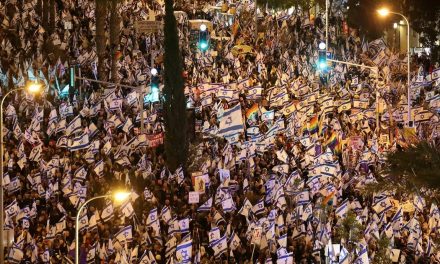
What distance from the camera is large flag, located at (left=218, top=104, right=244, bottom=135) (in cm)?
3544

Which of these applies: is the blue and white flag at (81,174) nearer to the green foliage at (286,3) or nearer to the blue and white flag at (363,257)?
the blue and white flag at (363,257)

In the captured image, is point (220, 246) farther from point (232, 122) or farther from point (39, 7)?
point (39, 7)

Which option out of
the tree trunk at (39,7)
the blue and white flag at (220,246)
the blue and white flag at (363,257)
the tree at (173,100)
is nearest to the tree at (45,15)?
the tree trunk at (39,7)

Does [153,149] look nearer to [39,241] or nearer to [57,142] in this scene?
[57,142]

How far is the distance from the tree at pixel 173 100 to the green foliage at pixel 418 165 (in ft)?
62.3

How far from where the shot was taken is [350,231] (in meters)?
30.7

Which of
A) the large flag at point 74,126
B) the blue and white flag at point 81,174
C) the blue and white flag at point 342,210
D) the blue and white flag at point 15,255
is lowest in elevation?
the blue and white flag at point 342,210

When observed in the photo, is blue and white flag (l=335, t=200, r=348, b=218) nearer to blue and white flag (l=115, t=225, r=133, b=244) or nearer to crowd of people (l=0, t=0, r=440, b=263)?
crowd of people (l=0, t=0, r=440, b=263)

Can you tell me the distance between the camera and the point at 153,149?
1565 inches

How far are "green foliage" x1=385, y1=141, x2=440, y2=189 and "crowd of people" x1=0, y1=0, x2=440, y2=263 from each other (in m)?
0.79

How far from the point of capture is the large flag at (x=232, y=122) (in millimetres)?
35438

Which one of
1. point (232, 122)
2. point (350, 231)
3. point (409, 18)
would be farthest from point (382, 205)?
point (409, 18)

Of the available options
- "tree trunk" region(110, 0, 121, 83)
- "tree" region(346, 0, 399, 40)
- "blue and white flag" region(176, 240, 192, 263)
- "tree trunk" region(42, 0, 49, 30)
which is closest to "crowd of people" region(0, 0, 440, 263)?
"blue and white flag" region(176, 240, 192, 263)

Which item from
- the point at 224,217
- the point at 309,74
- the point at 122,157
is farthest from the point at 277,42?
the point at 224,217
